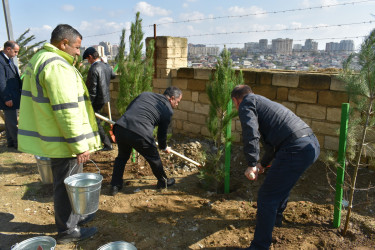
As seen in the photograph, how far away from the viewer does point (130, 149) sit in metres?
4.39

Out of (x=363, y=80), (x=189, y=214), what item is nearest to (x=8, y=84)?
(x=189, y=214)

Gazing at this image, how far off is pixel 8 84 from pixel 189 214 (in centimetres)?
474

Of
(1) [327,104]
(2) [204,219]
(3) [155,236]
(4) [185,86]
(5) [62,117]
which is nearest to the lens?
(5) [62,117]

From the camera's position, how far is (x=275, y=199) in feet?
9.57

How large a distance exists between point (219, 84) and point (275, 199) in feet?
6.13

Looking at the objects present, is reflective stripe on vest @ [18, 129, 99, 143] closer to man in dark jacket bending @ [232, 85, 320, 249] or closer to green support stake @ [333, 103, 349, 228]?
man in dark jacket bending @ [232, 85, 320, 249]

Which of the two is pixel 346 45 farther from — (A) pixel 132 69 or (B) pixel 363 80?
(A) pixel 132 69

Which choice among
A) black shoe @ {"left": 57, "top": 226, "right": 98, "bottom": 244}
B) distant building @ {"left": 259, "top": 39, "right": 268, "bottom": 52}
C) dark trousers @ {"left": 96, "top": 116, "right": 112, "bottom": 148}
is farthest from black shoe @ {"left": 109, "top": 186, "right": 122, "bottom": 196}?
distant building @ {"left": 259, "top": 39, "right": 268, "bottom": 52}

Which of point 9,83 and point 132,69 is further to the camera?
point 9,83

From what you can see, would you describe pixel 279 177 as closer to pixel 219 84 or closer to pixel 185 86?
pixel 219 84

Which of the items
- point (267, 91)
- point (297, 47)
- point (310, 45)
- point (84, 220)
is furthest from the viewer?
point (297, 47)

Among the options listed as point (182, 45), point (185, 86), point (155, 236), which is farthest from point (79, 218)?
point (182, 45)

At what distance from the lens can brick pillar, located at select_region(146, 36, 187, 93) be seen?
667 cm

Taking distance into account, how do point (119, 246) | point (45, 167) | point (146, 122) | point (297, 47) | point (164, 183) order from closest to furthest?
point (119, 246) → point (146, 122) → point (45, 167) → point (164, 183) → point (297, 47)
